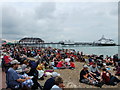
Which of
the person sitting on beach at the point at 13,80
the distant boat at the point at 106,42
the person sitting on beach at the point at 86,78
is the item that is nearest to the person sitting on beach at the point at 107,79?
the person sitting on beach at the point at 86,78

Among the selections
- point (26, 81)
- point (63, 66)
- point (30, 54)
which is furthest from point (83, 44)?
point (26, 81)

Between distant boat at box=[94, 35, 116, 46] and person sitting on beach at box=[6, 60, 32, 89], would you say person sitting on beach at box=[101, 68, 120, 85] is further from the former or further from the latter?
distant boat at box=[94, 35, 116, 46]

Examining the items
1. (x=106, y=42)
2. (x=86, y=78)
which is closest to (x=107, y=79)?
(x=86, y=78)

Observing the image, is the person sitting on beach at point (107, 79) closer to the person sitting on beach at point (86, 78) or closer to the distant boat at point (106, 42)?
the person sitting on beach at point (86, 78)

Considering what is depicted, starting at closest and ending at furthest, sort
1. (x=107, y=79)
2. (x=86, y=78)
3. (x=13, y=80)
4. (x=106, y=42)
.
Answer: (x=13, y=80)
(x=86, y=78)
(x=107, y=79)
(x=106, y=42)

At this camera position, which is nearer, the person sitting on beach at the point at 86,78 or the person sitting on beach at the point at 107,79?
the person sitting on beach at the point at 86,78

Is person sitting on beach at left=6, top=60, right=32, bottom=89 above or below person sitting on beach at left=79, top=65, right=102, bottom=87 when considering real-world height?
above

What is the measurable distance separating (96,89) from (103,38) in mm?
98343

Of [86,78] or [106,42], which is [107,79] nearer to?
[86,78]

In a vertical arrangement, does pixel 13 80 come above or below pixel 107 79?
above

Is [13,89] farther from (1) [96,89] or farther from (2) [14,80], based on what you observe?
(1) [96,89]

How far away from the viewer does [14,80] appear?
4.14 metres

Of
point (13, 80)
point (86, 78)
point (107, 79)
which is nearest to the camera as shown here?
point (13, 80)

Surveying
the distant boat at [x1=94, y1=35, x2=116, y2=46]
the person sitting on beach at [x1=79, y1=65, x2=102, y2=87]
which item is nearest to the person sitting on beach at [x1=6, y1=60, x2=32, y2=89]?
the person sitting on beach at [x1=79, y1=65, x2=102, y2=87]
